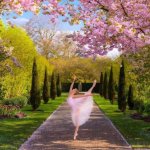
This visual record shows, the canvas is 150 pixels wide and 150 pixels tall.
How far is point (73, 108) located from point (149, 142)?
410cm

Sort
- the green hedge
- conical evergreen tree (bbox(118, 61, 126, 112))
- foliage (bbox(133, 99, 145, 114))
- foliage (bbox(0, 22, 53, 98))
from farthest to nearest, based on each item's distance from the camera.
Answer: the green hedge, foliage (bbox(0, 22, 53, 98)), conical evergreen tree (bbox(118, 61, 126, 112)), foliage (bbox(133, 99, 145, 114))

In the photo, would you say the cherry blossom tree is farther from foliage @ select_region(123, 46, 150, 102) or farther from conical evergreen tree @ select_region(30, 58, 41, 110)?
conical evergreen tree @ select_region(30, 58, 41, 110)

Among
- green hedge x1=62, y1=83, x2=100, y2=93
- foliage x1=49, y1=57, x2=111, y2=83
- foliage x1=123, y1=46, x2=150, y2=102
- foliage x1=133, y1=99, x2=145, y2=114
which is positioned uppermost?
foliage x1=49, y1=57, x2=111, y2=83

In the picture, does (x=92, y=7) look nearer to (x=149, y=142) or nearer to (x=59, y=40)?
(x=149, y=142)

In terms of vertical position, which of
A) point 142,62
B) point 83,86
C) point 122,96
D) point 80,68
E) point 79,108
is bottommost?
point 122,96

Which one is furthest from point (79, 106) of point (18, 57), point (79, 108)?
point (18, 57)

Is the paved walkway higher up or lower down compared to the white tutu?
lower down

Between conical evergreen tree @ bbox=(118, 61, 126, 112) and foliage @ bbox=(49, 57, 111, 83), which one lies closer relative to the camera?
conical evergreen tree @ bbox=(118, 61, 126, 112)

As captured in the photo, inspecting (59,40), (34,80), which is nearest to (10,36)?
(34,80)

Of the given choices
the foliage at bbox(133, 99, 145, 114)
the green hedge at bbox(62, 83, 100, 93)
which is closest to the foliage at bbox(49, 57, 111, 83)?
the green hedge at bbox(62, 83, 100, 93)

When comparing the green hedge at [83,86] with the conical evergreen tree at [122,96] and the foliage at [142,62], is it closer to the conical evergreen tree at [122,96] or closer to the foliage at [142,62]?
the conical evergreen tree at [122,96]

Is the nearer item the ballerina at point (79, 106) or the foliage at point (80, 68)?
the ballerina at point (79, 106)

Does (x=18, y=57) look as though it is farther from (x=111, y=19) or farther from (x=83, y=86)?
(x=83, y=86)

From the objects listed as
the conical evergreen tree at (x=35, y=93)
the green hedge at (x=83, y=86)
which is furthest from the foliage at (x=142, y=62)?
the green hedge at (x=83, y=86)
